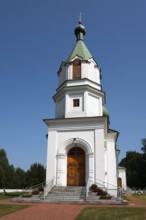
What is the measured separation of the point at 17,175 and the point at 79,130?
35420mm

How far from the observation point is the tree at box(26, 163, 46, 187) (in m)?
53.0

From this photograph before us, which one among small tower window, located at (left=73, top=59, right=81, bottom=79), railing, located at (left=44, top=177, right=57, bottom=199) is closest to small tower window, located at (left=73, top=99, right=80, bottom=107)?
small tower window, located at (left=73, top=59, right=81, bottom=79)

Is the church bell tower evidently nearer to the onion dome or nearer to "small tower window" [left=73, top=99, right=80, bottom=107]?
"small tower window" [left=73, top=99, right=80, bottom=107]

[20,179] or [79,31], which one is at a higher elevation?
[79,31]

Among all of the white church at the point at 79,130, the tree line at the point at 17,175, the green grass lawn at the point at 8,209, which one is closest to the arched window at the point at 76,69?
the white church at the point at 79,130

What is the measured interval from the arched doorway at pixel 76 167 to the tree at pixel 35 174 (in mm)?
35343

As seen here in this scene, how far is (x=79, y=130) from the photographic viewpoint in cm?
2028

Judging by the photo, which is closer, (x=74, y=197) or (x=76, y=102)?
(x=74, y=197)

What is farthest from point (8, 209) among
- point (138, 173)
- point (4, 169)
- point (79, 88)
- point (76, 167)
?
point (138, 173)

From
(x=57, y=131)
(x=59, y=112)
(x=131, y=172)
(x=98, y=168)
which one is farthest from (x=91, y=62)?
(x=131, y=172)

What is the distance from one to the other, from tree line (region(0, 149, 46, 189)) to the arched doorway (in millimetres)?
28426

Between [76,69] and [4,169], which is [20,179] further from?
[76,69]

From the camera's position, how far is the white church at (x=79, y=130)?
19.2 m

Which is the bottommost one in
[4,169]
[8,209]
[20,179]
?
[20,179]
